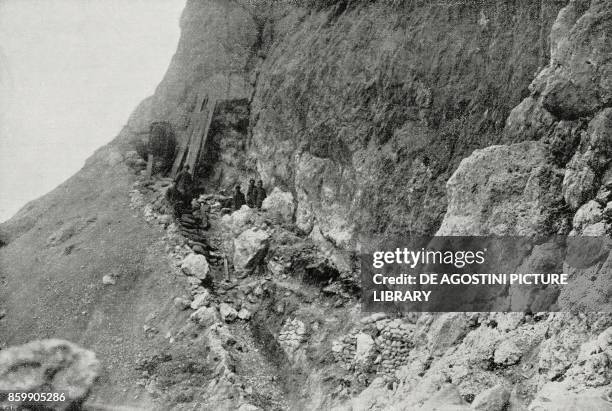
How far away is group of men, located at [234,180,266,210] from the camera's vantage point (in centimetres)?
1880

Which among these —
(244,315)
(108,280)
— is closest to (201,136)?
(108,280)

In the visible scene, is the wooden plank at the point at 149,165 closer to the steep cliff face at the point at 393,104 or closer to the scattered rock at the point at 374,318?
the steep cliff face at the point at 393,104

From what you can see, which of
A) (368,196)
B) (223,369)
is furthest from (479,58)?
(223,369)

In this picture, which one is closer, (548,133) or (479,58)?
(548,133)

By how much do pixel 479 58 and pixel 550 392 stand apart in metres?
9.15

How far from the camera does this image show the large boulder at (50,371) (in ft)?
46.8

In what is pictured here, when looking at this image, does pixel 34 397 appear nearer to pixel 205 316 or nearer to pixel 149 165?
pixel 205 316

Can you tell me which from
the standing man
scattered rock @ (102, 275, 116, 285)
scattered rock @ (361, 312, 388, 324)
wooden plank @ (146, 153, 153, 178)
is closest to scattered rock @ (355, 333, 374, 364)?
scattered rock @ (361, 312, 388, 324)

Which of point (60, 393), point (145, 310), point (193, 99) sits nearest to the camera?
point (60, 393)

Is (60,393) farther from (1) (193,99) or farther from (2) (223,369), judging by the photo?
(1) (193,99)

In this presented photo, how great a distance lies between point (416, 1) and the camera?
17.1 meters

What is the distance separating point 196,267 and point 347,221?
14.8 feet

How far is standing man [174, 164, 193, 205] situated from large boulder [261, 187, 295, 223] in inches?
116

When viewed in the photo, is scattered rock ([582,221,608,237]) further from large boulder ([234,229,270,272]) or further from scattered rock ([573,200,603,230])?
large boulder ([234,229,270,272])
